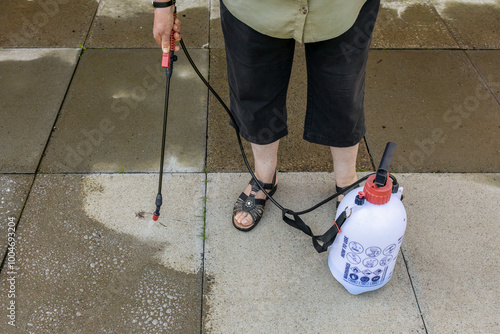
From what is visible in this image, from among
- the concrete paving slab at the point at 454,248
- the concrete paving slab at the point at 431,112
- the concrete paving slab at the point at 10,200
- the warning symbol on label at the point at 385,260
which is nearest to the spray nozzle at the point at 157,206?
the concrete paving slab at the point at 10,200

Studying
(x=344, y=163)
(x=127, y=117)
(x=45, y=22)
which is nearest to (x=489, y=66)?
(x=344, y=163)

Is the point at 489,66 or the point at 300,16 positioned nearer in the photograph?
the point at 300,16

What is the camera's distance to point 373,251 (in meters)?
1.96

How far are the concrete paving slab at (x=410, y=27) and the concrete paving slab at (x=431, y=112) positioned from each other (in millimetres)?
149

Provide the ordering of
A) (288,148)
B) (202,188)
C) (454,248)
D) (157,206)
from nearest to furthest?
(157,206), (454,248), (202,188), (288,148)

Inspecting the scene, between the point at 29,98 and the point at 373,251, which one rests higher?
the point at 373,251

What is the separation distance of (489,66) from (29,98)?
11.4 ft

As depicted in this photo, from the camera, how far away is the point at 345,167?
244cm

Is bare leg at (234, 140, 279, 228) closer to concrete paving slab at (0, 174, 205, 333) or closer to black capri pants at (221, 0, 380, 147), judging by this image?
black capri pants at (221, 0, 380, 147)

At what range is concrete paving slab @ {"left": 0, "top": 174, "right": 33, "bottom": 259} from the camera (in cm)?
244

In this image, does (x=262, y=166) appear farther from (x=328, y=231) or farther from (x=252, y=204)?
(x=328, y=231)

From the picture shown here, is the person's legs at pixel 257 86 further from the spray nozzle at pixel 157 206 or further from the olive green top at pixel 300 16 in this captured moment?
the spray nozzle at pixel 157 206

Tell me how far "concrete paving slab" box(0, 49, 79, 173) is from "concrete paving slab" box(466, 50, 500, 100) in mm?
3142

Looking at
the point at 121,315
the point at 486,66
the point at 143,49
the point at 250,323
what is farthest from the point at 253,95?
the point at 486,66
